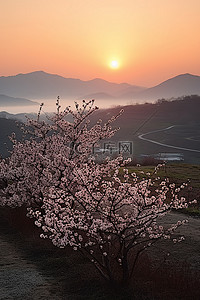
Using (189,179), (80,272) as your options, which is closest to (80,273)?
(80,272)

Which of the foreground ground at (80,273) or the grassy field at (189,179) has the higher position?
the grassy field at (189,179)

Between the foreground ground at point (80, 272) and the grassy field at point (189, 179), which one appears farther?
the grassy field at point (189, 179)

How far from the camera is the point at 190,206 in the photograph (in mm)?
27000

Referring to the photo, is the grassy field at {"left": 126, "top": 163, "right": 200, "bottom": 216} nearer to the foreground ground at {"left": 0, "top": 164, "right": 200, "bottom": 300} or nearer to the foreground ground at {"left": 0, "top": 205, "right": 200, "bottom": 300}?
the foreground ground at {"left": 0, "top": 164, "right": 200, "bottom": 300}

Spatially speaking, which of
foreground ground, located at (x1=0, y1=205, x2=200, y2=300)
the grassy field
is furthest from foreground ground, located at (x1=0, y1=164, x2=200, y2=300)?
the grassy field

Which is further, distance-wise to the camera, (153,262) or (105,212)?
Result: (153,262)

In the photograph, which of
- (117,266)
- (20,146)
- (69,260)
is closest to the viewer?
(117,266)

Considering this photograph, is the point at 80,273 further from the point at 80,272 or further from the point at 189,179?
the point at 189,179

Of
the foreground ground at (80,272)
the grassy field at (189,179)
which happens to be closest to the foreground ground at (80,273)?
the foreground ground at (80,272)

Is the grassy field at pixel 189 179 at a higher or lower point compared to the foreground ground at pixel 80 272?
higher

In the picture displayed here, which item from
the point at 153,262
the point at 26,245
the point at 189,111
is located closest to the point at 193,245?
the point at 153,262

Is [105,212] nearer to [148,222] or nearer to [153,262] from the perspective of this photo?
[148,222]

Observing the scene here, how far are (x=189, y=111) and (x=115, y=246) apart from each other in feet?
514

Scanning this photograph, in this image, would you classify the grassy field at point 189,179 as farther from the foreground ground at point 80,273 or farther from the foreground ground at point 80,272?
the foreground ground at point 80,273
